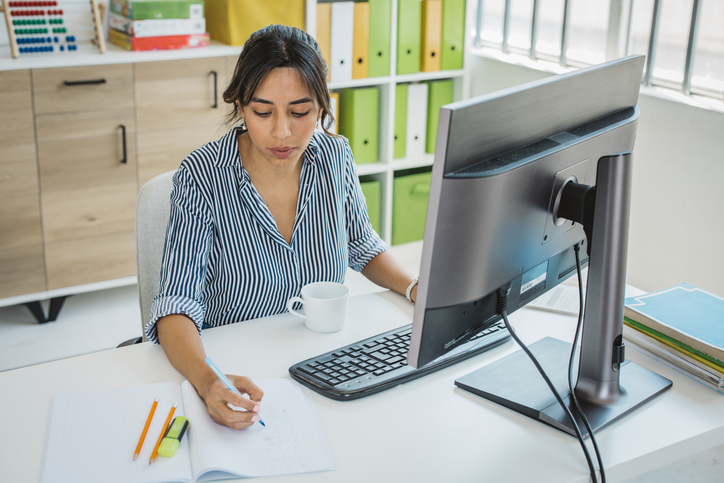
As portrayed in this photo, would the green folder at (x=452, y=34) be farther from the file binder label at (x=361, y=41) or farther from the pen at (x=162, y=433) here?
the pen at (x=162, y=433)

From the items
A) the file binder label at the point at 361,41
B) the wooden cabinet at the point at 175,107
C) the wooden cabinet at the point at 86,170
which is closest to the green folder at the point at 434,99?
the file binder label at the point at 361,41

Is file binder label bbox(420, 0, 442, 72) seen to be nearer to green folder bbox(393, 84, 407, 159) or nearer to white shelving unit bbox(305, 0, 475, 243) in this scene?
white shelving unit bbox(305, 0, 475, 243)

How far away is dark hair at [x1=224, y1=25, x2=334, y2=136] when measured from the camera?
1385mm

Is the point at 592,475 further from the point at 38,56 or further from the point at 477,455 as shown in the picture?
the point at 38,56

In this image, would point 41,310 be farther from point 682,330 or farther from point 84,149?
point 682,330

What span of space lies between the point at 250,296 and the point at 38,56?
5.45ft

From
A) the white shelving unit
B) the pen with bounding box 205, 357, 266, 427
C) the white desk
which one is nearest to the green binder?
the white shelving unit

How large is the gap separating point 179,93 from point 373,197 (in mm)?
1006

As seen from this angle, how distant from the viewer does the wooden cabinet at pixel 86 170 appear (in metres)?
2.60

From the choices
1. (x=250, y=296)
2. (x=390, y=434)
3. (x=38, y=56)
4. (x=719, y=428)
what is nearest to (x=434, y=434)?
(x=390, y=434)

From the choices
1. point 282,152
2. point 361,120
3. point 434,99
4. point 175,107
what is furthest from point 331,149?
point 434,99

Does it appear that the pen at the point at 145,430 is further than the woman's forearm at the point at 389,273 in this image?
No

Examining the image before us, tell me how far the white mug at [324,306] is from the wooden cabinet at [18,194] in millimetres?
1721

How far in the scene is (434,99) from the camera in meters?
3.38
